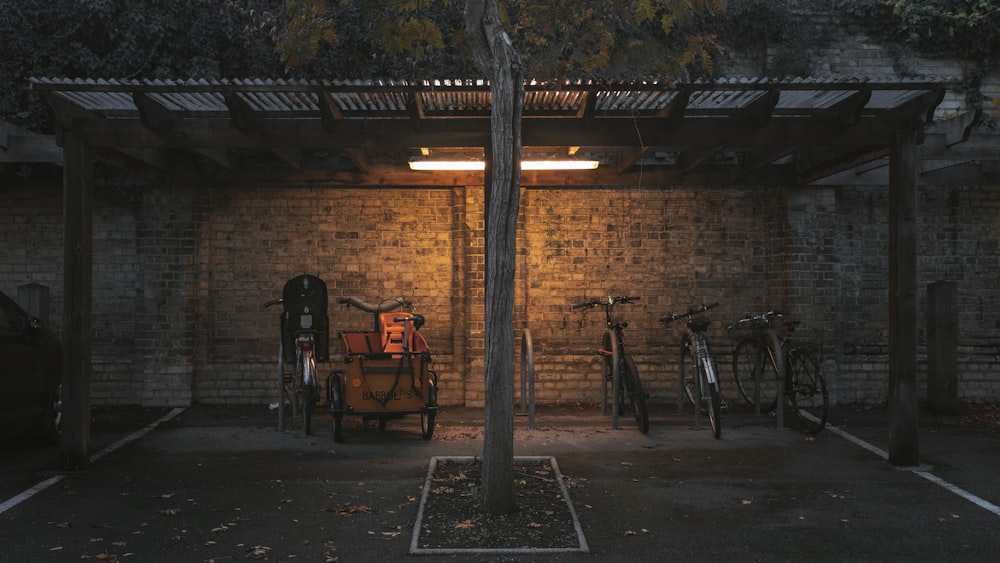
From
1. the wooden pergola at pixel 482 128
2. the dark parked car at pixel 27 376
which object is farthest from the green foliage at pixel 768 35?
the dark parked car at pixel 27 376

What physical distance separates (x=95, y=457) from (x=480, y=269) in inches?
189

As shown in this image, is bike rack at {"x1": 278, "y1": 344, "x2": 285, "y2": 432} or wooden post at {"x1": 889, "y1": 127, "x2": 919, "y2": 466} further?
bike rack at {"x1": 278, "y1": 344, "x2": 285, "y2": 432}

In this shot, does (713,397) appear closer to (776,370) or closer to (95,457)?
(776,370)

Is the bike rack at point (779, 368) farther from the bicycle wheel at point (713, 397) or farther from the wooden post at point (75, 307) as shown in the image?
the wooden post at point (75, 307)

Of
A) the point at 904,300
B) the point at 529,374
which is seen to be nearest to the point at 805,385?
the point at 904,300

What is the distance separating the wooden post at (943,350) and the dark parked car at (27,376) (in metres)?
9.92

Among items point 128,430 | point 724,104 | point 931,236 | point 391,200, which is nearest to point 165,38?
point 391,200

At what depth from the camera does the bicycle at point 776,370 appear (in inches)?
337

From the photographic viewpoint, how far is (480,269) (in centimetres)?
1017

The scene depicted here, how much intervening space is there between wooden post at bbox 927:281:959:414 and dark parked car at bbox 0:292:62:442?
9917mm

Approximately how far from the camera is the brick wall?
10.1 m

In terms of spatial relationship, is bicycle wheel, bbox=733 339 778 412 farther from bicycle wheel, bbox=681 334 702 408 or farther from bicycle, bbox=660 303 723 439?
bicycle, bbox=660 303 723 439

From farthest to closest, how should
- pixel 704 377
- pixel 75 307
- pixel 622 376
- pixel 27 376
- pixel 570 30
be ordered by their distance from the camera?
pixel 622 376 < pixel 704 377 < pixel 27 376 < pixel 75 307 < pixel 570 30

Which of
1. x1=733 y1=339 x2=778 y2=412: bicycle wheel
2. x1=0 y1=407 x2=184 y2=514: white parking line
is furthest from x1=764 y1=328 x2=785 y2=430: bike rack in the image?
x1=0 y1=407 x2=184 y2=514: white parking line
